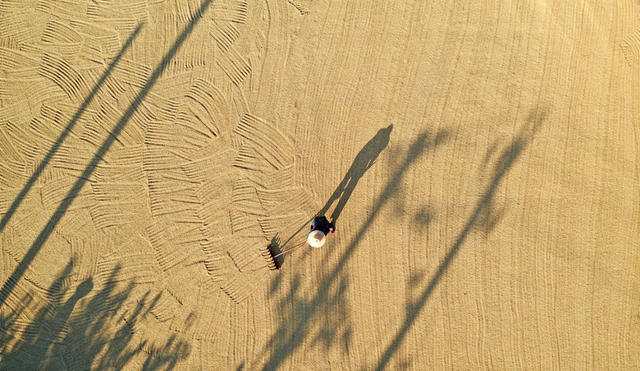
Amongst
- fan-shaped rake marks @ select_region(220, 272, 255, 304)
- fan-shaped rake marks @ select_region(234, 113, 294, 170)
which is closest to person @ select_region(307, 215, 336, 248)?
fan-shaped rake marks @ select_region(234, 113, 294, 170)

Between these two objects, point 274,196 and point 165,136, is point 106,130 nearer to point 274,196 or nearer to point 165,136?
point 165,136

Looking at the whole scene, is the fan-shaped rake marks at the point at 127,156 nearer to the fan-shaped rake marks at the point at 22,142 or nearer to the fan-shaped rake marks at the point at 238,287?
the fan-shaped rake marks at the point at 22,142

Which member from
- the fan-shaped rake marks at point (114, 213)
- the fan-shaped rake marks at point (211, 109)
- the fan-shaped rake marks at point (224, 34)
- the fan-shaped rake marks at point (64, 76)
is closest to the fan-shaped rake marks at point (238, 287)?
the fan-shaped rake marks at point (114, 213)

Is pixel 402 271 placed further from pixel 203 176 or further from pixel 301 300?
pixel 203 176

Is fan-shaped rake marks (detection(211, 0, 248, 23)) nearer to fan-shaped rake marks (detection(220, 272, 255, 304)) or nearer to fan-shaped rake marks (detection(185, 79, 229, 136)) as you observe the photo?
fan-shaped rake marks (detection(185, 79, 229, 136))

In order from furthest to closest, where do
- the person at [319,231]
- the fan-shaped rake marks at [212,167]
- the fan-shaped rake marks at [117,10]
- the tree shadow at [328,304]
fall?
the fan-shaped rake marks at [117,10] < the fan-shaped rake marks at [212,167] < the tree shadow at [328,304] < the person at [319,231]

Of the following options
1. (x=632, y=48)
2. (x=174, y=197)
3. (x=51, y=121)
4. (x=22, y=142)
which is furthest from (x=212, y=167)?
(x=632, y=48)
